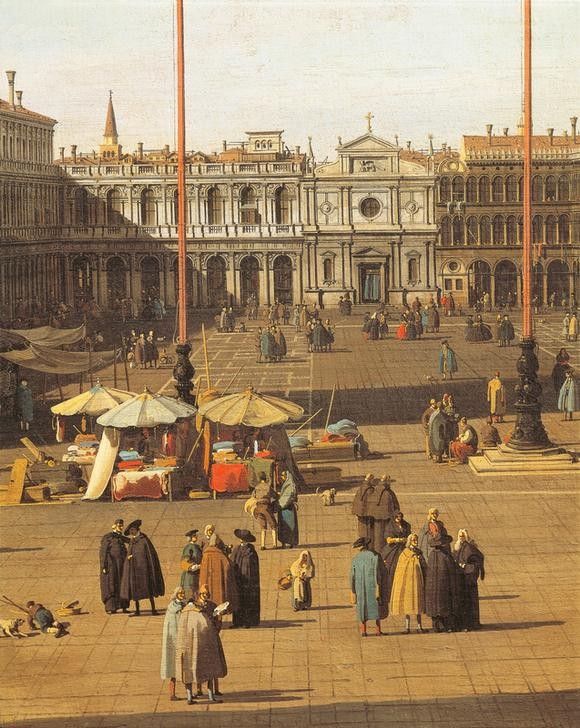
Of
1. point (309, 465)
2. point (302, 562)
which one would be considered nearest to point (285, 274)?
point (309, 465)

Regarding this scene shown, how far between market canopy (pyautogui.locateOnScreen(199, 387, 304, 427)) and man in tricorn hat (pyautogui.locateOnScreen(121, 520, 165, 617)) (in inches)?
319

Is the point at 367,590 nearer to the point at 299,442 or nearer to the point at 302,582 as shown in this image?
the point at 302,582

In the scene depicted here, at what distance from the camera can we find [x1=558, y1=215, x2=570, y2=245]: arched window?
77.4 m

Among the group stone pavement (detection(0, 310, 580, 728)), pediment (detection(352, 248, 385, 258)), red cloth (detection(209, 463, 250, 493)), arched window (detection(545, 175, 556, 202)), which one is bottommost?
stone pavement (detection(0, 310, 580, 728))

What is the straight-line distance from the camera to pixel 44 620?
17375 millimetres

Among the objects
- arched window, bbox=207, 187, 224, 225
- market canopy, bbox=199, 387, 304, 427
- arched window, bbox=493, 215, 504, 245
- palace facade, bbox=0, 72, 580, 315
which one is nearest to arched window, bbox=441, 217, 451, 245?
palace facade, bbox=0, 72, 580, 315

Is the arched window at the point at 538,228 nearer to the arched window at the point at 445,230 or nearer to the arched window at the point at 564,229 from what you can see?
the arched window at the point at 564,229

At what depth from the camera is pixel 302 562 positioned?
18109 millimetres

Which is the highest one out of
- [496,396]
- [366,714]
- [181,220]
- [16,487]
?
[181,220]

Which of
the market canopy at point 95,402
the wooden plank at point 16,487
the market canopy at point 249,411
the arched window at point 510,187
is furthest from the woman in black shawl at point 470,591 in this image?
the arched window at point 510,187

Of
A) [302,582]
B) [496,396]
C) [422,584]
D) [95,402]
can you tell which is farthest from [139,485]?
[496,396]

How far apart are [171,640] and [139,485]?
10.1 m

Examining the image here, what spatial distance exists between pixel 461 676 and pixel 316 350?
33974mm

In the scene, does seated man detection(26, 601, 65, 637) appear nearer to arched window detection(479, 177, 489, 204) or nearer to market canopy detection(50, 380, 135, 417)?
market canopy detection(50, 380, 135, 417)
